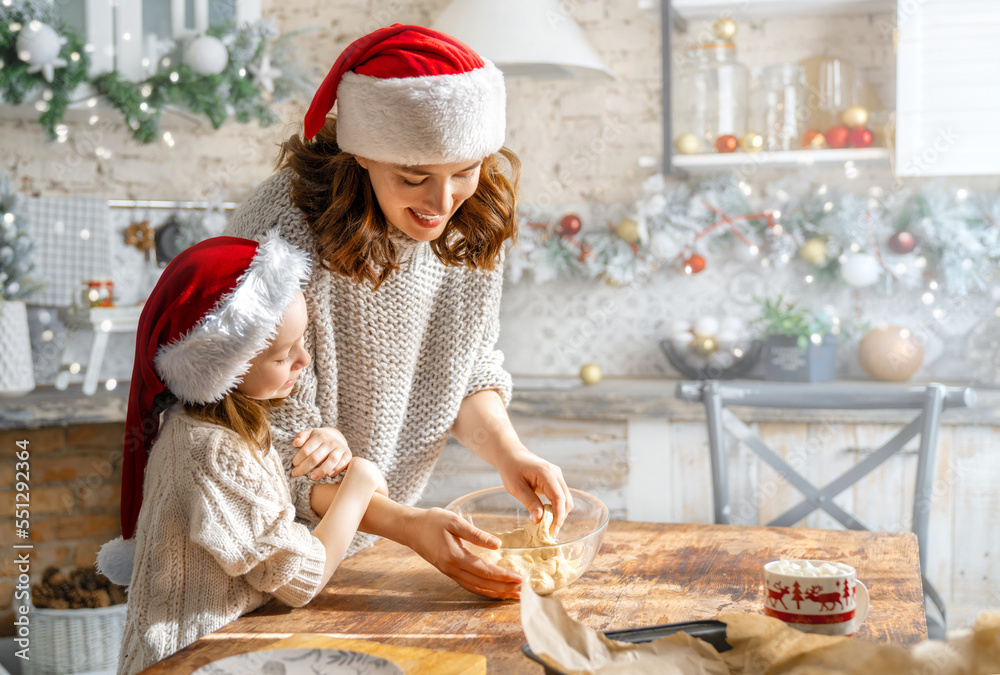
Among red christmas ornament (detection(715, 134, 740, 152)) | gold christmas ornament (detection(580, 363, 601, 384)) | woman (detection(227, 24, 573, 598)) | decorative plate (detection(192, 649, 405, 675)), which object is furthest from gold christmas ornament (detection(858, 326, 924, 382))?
decorative plate (detection(192, 649, 405, 675))

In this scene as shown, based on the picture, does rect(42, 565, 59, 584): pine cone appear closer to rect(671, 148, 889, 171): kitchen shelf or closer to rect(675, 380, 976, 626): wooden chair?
rect(675, 380, 976, 626): wooden chair

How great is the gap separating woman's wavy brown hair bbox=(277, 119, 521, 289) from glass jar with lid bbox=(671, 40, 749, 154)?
1.52m

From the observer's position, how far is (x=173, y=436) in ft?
3.17

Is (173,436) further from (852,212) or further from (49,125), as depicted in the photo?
(852,212)

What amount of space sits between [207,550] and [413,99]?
0.58m

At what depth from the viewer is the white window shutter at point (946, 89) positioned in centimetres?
230

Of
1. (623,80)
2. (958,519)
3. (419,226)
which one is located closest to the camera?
(419,226)

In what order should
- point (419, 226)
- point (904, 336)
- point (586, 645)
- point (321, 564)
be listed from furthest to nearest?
point (904, 336) < point (419, 226) < point (321, 564) < point (586, 645)

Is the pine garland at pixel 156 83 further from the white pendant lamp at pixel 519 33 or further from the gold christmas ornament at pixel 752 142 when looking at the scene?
the gold christmas ornament at pixel 752 142

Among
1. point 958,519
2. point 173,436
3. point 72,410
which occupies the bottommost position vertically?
point 958,519

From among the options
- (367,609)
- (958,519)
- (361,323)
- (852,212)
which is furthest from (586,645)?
(852,212)

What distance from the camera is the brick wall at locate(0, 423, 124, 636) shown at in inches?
96.4

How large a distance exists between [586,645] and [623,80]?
2.48 m

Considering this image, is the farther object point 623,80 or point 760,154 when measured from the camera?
point 623,80
